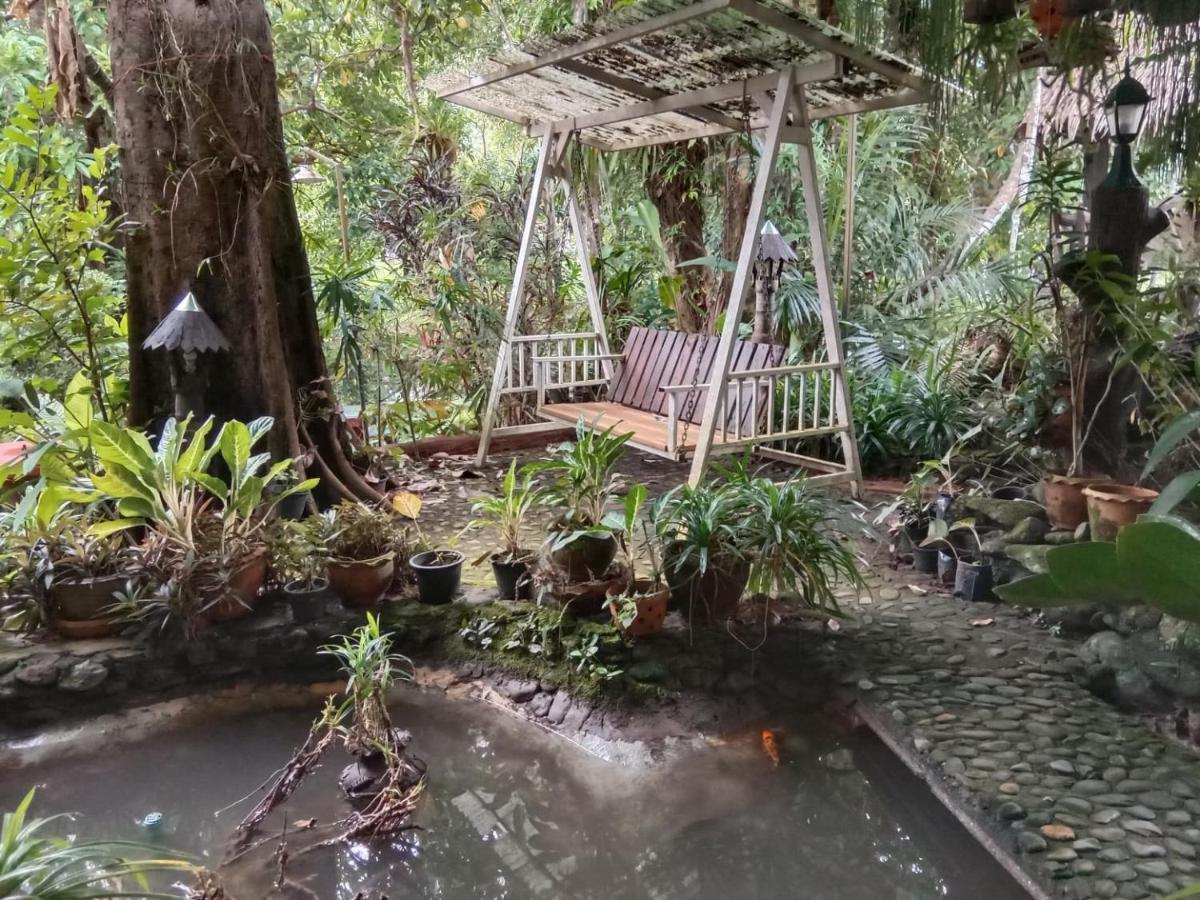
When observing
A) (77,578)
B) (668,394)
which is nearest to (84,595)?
(77,578)

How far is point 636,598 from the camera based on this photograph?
301 centimetres

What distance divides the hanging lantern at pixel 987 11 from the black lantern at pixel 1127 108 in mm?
868

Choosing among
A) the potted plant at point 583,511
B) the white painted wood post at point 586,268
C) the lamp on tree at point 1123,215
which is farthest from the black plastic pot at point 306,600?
the lamp on tree at point 1123,215

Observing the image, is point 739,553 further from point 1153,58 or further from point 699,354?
point 699,354

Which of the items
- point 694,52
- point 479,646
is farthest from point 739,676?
point 694,52

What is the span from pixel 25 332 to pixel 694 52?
11.0 feet

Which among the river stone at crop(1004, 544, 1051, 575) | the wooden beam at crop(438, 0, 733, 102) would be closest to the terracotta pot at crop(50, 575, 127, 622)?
the wooden beam at crop(438, 0, 733, 102)

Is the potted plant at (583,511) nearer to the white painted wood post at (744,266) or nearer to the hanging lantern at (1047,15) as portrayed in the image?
the white painted wood post at (744,266)

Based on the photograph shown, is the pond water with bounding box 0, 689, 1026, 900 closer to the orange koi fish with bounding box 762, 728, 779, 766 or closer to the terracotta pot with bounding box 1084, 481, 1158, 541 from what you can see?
the orange koi fish with bounding box 762, 728, 779, 766

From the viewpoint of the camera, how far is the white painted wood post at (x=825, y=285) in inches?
167

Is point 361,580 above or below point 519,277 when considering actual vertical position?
below

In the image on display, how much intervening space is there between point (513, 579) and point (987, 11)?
7.95 ft

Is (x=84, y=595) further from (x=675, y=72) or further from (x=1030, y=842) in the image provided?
(x=675, y=72)

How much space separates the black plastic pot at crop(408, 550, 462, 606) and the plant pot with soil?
0.39ft
